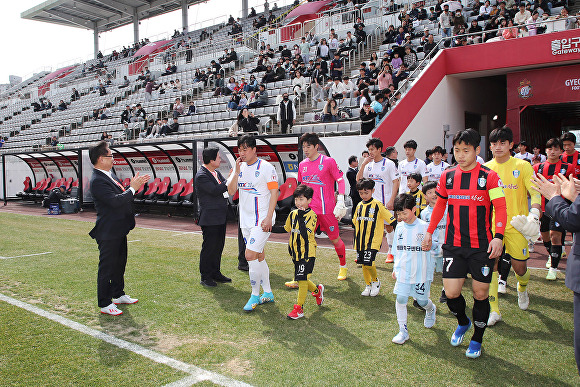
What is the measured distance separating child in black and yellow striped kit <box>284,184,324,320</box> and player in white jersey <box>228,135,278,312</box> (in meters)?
0.30

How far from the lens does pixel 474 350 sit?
3549 mm

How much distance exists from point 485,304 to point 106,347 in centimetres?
337

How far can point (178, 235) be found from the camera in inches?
411

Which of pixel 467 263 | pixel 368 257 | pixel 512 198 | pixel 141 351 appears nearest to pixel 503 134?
pixel 512 198

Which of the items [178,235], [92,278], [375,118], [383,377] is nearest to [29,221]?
[178,235]

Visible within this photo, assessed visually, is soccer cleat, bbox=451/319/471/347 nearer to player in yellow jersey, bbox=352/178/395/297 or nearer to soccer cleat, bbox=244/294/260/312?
player in yellow jersey, bbox=352/178/395/297

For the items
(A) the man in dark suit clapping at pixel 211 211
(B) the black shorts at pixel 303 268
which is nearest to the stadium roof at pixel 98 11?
(A) the man in dark suit clapping at pixel 211 211

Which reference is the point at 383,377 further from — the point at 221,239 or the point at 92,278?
the point at 92,278

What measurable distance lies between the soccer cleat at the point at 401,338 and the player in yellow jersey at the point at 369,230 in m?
1.24

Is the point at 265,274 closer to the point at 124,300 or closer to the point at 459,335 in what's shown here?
the point at 124,300

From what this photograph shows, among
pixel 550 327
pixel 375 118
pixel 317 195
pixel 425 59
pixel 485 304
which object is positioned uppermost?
pixel 425 59

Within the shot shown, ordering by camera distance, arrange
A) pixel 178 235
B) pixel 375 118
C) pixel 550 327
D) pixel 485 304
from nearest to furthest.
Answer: pixel 485 304 → pixel 550 327 → pixel 178 235 → pixel 375 118

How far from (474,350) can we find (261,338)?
1888 mm

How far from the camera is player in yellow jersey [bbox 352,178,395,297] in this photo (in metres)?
5.11
